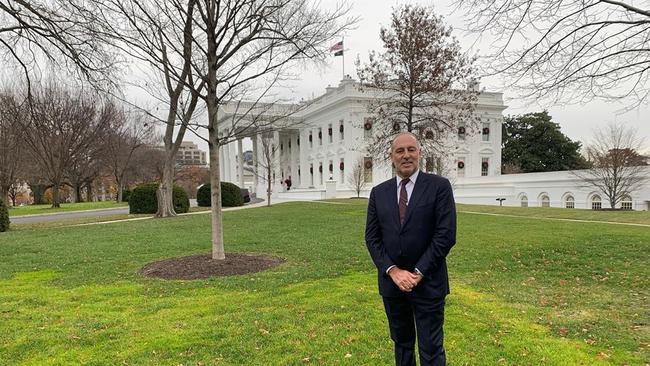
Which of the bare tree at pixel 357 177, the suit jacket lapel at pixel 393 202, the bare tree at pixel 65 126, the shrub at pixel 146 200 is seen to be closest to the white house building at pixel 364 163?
the bare tree at pixel 357 177

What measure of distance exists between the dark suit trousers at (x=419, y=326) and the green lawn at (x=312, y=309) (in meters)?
0.68

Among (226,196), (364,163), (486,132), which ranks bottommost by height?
(226,196)

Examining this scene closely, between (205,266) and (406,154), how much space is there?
601cm

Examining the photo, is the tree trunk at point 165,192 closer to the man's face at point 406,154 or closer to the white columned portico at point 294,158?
the man's face at point 406,154

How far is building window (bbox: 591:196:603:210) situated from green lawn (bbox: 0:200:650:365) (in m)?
20.8

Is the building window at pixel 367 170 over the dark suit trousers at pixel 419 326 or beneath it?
over

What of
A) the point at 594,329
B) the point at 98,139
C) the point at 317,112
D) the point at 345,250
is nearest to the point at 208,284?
the point at 345,250

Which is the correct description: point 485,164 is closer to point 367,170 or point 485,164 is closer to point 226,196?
point 367,170

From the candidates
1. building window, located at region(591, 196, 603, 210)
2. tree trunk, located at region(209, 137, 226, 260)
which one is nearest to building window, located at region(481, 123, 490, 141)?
building window, located at region(591, 196, 603, 210)

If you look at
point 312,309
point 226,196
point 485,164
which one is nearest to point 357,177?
point 226,196

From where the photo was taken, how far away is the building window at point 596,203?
91.1 feet

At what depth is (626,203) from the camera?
2661 centimetres

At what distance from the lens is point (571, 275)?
7160 millimetres

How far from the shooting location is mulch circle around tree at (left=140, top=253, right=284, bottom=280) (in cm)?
730
